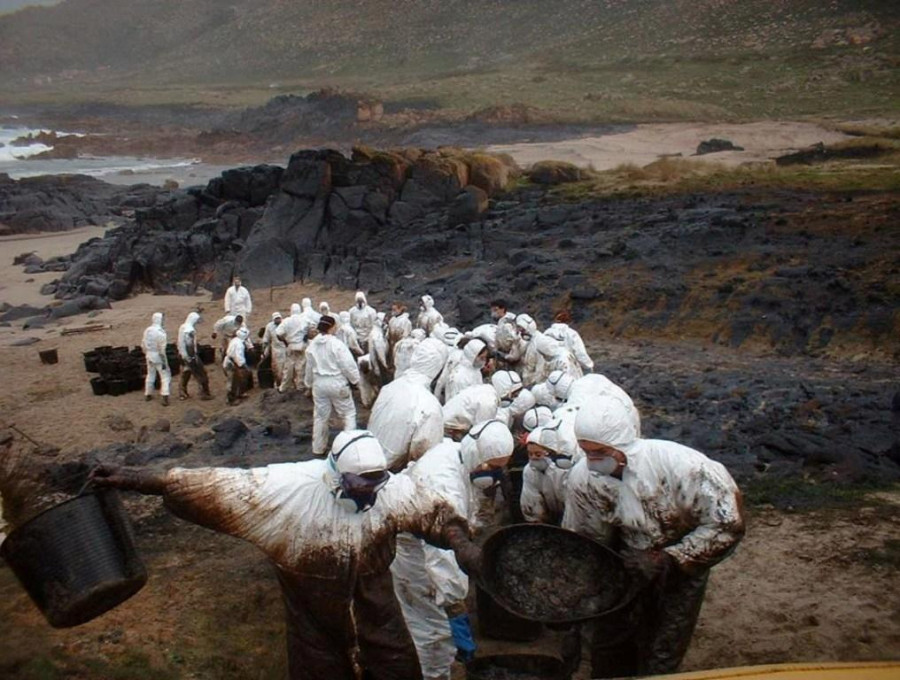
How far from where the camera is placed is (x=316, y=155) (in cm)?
2519

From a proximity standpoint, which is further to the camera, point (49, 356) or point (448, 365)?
point (49, 356)

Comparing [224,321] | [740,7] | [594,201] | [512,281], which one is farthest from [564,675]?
[740,7]

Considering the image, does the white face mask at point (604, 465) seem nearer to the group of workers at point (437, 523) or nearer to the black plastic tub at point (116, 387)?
the group of workers at point (437, 523)

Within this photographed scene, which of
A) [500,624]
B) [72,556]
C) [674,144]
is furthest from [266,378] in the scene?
[674,144]

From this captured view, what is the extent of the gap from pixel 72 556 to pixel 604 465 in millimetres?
2960

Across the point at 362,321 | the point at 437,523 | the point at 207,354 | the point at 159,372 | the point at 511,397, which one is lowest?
the point at 207,354

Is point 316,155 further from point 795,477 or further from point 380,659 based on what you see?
point 380,659

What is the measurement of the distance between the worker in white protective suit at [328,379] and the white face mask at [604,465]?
20.0 feet

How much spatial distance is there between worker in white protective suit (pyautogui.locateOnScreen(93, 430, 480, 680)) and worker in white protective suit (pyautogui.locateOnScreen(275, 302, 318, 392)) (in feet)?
30.2

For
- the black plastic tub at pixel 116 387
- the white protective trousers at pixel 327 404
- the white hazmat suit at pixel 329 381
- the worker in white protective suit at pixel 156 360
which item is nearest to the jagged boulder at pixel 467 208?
the worker in white protective suit at pixel 156 360

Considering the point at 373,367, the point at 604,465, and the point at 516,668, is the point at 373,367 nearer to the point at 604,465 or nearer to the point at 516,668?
the point at 516,668

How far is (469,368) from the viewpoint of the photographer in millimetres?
8906

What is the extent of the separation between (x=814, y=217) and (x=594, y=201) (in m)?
6.63

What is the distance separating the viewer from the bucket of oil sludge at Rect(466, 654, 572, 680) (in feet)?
16.2
